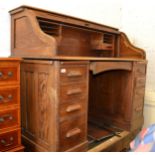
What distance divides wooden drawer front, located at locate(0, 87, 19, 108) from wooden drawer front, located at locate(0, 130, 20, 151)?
0.21 m

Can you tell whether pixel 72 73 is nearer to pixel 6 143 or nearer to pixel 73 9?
pixel 6 143

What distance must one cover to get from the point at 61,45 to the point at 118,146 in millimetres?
1089

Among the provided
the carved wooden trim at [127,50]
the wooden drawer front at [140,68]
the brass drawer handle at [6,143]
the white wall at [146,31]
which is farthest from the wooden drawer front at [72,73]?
the white wall at [146,31]

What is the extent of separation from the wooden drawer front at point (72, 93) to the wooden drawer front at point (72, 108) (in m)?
0.03

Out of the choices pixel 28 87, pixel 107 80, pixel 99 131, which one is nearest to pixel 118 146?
pixel 99 131

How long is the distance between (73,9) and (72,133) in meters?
1.33

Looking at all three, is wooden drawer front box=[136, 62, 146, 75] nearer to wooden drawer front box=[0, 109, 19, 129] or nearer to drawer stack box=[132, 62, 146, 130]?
drawer stack box=[132, 62, 146, 130]

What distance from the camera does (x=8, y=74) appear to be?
1.20m

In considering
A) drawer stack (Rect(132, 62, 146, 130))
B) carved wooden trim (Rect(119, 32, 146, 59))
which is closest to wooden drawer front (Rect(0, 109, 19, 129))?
drawer stack (Rect(132, 62, 146, 130))

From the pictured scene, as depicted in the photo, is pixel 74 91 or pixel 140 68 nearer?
pixel 74 91

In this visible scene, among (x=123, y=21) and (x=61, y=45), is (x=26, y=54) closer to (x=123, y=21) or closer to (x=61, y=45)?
(x=61, y=45)

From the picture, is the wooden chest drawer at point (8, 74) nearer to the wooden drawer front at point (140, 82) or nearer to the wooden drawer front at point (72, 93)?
the wooden drawer front at point (72, 93)

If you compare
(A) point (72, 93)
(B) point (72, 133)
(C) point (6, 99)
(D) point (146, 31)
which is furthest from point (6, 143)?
(D) point (146, 31)

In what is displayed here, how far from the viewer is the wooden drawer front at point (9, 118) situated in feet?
3.99
